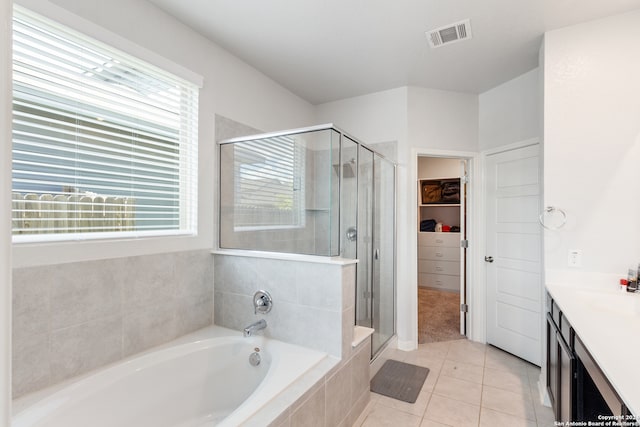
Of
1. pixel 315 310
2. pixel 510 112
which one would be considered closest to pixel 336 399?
pixel 315 310

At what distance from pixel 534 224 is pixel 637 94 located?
1174 millimetres

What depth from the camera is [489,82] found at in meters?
3.09

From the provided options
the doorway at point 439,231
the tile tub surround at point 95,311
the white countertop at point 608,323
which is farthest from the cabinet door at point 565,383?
the doorway at point 439,231

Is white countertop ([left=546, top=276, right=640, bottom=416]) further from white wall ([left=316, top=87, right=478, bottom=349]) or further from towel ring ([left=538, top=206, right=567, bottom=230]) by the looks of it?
white wall ([left=316, top=87, right=478, bottom=349])

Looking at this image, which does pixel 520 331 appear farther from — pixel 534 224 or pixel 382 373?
pixel 382 373

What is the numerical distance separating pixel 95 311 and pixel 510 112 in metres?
3.61

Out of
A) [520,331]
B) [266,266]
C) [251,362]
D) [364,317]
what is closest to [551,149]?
[520,331]

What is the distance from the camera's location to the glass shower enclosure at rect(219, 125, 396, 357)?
221cm

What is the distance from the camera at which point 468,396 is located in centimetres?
236

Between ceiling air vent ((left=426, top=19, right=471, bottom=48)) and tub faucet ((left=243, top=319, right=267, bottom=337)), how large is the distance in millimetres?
2376

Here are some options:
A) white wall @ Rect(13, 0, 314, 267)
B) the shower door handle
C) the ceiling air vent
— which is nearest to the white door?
the ceiling air vent

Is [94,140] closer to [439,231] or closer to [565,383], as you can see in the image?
[565,383]

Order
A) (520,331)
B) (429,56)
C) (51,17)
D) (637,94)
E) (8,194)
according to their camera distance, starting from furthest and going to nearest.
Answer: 1. (520,331)
2. (429,56)
3. (637,94)
4. (51,17)
5. (8,194)

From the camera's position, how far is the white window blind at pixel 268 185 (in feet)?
8.14
